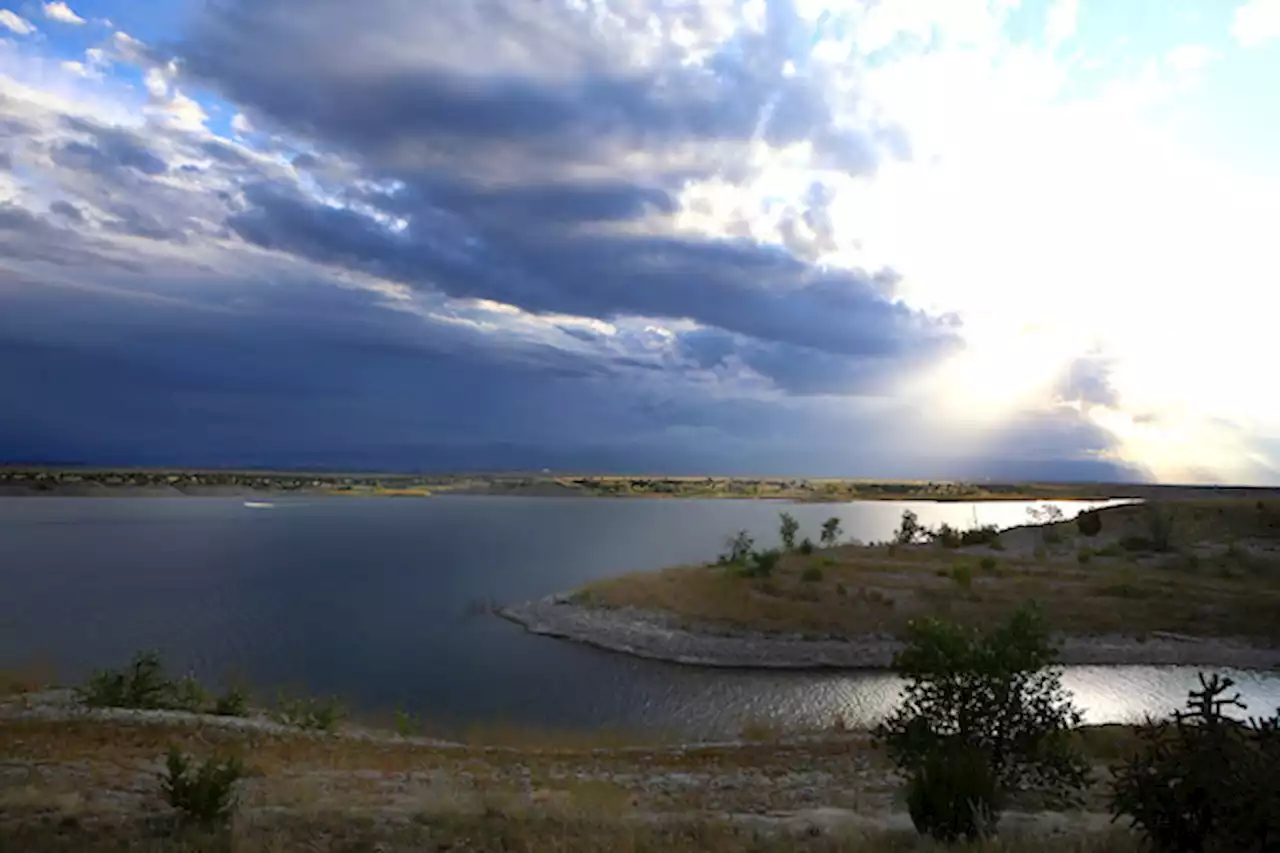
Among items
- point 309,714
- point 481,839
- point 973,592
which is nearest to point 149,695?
point 309,714

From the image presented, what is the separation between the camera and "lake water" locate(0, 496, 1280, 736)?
21.2 metres

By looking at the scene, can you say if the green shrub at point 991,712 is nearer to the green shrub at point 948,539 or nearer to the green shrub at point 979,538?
the green shrub at point 948,539

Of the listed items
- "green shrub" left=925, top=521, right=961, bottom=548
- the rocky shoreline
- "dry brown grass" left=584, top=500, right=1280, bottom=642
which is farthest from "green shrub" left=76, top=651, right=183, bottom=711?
A: "green shrub" left=925, top=521, right=961, bottom=548

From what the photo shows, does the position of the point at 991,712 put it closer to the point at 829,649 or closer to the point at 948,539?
the point at 829,649

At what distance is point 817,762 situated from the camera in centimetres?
1220

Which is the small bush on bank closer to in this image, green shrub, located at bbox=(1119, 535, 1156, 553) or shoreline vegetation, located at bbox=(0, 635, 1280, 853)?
shoreline vegetation, located at bbox=(0, 635, 1280, 853)

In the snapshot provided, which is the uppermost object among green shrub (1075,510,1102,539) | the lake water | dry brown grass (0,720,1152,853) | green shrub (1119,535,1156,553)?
green shrub (1075,510,1102,539)

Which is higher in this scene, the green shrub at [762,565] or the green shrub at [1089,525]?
the green shrub at [1089,525]

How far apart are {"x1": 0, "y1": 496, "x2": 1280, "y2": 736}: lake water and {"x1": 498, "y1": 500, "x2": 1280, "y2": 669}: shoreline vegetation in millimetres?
1455

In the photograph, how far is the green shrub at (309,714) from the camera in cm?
1506

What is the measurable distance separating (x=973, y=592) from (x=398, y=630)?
20.4 m

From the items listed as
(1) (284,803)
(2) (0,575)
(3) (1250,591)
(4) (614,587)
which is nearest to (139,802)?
(1) (284,803)

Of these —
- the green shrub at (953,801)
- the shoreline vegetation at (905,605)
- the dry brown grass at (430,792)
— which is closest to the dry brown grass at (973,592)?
the shoreline vegetation at (905,605)

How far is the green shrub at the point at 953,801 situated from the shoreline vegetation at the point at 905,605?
17.8 m
